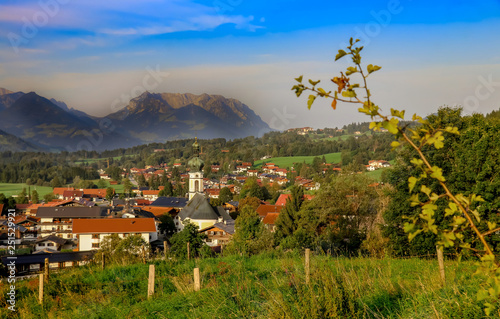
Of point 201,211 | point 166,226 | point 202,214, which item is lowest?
point 166,226

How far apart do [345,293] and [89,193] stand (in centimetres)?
8312

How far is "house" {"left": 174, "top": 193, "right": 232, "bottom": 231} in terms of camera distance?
136 feet

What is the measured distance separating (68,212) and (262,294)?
48222 millimetres

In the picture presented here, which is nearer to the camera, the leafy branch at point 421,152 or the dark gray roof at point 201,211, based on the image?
the leafy branch at point 421,152

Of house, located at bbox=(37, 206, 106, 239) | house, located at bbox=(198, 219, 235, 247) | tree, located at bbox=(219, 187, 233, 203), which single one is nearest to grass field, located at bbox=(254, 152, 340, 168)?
tree, located at bbox=(219, 187, 233, 203)

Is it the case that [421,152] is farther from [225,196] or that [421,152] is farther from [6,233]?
[225,196]

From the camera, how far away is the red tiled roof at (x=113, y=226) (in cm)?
3262

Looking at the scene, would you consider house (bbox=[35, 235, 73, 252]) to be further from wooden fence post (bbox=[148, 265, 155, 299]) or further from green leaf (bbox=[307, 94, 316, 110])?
green leaf (bbox=[307, 94, 316, 110])

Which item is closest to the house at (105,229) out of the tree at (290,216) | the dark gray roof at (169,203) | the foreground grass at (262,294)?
the tree at (290,216)

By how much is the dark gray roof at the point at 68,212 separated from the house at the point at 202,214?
421 inches

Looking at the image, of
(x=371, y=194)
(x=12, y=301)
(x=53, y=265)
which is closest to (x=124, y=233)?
(x=53, y=265)

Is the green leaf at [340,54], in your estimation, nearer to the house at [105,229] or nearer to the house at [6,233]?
the house at [105,229]

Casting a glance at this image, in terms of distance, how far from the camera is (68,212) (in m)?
46.9

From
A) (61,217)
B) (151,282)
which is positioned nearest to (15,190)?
(61,217)
